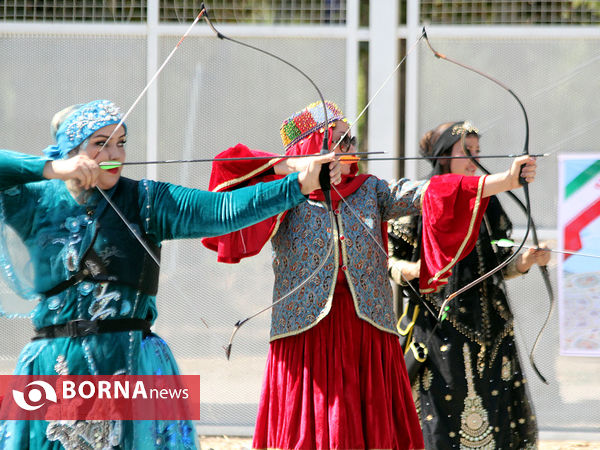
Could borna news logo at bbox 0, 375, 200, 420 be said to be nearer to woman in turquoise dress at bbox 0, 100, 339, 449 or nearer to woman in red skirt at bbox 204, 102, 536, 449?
woman in turquoise dress at bbox 0, 100, 339, 449

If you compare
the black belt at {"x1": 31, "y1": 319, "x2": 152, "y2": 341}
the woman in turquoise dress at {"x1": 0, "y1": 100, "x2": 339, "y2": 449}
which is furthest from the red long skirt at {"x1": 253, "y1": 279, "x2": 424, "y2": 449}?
the black belt at {"x1": 31, "y1": 319, "x2": 152, "y2": 341}

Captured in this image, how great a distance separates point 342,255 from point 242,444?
2.12m

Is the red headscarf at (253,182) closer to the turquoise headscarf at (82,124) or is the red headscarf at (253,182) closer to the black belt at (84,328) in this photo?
the turquoise headscarf at (82,124)

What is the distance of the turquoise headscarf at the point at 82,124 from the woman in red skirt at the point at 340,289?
25.9 inches

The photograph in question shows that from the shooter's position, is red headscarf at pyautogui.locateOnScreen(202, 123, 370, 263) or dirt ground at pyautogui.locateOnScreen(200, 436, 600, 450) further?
dirt ground at pyautogui.locateOnScreen(200, 436, 600, 450)

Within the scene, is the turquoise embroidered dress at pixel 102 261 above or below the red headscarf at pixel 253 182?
below

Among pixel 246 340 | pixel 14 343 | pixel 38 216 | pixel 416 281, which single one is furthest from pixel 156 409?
pixel 14 343

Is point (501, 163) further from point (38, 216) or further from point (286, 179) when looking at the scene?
point (38, 216)

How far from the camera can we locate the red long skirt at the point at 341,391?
3.15 meters

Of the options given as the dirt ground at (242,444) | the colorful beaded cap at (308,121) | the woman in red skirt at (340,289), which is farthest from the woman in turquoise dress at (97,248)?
the dirt ground at (242,444)

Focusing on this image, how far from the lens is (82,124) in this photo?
2.71 meters

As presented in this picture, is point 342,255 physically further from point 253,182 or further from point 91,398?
point 91,398

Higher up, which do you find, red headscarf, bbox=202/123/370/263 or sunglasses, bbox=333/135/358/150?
sunglasses, bbox=333/135/358/150

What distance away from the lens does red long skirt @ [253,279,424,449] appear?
3.15 m
